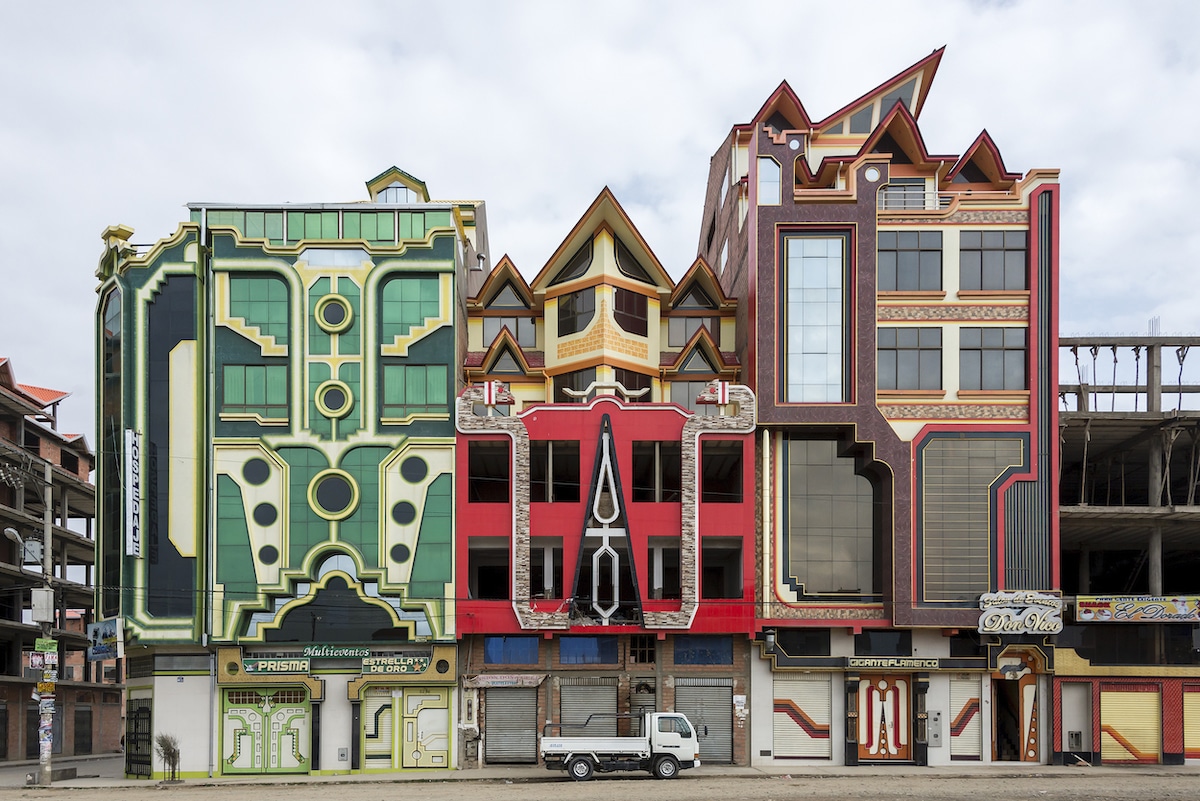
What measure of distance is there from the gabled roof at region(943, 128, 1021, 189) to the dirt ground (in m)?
29.2

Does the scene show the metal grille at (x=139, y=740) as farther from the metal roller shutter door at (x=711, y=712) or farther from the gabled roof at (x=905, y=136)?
the gabled roof at (x=905, y=136)

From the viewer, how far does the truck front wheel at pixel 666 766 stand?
40250 mm

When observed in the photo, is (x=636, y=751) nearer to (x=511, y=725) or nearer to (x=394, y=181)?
(x=511, y=725)

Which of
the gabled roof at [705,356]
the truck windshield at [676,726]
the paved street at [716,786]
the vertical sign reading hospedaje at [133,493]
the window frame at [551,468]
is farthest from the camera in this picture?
the gabled roof at [705,356]

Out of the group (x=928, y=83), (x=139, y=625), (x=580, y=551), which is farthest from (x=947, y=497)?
(x=139, y=625)

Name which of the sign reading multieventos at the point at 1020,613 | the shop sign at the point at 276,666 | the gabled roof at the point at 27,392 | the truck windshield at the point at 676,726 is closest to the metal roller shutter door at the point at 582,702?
the truck windshield at the point at 676,726

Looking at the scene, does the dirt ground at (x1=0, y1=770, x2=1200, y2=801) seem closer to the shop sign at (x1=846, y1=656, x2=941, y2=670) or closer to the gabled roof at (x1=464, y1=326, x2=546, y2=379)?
the shop sign at (x1=846, y1=656, x2=941, y2=670)

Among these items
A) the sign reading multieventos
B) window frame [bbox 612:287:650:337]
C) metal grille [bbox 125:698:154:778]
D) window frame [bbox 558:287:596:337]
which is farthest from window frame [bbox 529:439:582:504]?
metal grille [bbox 125:698:154:778]

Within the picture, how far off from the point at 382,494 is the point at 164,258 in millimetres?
14833

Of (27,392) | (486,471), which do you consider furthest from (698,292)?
(27,392)

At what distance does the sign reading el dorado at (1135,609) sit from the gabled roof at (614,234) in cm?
2550

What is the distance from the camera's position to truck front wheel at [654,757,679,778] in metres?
40.2

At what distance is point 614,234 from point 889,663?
24.8 metres

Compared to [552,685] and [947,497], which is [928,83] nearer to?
[947,497]
